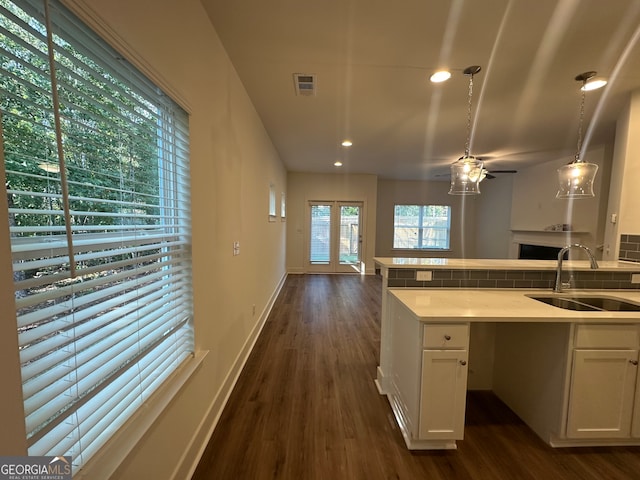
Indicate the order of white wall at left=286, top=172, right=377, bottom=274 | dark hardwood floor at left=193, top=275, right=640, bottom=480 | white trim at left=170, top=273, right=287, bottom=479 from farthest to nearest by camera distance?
white wall at left=286, top=172, right=377, bottom=274 < dark hardwood floor at left=193, top=275, right=640, bottom=480 < white trim at left=170, top=273, right=287, bottom=479

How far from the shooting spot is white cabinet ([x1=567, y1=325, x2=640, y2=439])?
5.42 ft

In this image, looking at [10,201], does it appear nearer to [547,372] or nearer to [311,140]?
[547,372]

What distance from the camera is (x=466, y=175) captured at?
2.28 meters

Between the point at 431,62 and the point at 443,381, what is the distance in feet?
7.49

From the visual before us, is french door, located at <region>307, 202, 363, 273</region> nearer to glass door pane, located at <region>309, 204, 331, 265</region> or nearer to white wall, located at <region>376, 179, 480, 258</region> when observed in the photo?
glass door pane, located at <region>309, 204, 331, 265</region>

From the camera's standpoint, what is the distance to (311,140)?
420 cm

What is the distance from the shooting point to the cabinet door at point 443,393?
160cm

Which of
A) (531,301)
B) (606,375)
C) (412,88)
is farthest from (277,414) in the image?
(412,88)

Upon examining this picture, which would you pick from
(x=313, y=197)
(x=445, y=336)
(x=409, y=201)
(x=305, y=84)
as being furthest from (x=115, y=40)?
(x=409, y=201)

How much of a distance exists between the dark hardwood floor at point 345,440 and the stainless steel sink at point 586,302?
2.91 ft

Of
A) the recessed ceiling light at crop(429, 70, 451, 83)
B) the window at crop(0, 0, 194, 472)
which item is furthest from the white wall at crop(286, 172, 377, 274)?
the window at crop(0, 0, 194, 472)

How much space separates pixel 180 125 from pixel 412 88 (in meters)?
2.11

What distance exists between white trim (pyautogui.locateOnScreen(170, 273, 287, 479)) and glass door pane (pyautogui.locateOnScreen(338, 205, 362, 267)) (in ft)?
14.9

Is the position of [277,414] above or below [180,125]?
below
